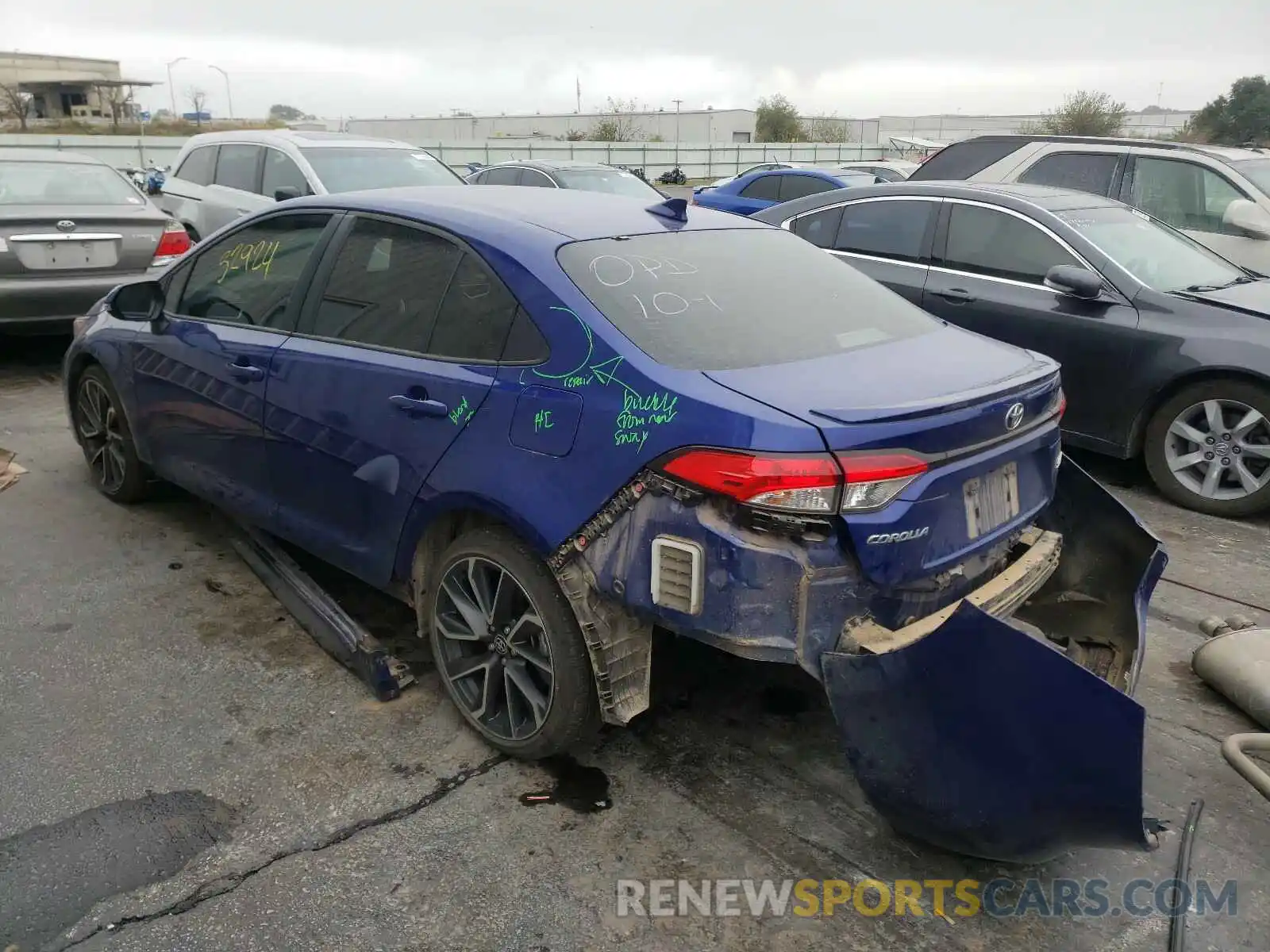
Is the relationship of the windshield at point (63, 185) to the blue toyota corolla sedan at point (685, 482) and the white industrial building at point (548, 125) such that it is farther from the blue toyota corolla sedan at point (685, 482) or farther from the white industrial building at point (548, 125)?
the white industrial building at point (548, 125)

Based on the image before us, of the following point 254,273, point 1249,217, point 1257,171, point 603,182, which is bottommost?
point 254,273

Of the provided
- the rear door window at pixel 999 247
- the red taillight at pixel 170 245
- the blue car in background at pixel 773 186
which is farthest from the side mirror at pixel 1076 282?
the blue car in background at pixel 773 186

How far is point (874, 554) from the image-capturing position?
2457 millimetres

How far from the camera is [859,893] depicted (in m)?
2.61

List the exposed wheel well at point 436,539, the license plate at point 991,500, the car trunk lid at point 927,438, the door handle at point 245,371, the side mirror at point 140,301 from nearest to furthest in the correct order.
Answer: the car trunk lid at point 927,438 < the license plate at point 991,500 < the exposed wheel well at point 436,539 < the door handle at point 245,371 < the side mirror at point 140,301

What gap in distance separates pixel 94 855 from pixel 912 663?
223 cm

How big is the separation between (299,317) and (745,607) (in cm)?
220

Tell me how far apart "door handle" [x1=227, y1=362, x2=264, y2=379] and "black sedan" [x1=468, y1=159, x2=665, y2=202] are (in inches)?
321

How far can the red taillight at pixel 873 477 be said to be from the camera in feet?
7.92

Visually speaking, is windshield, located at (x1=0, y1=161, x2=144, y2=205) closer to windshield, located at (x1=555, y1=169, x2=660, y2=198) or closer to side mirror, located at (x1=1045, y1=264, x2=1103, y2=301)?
windshield, located at (x1=555, y1=169, x2=660, y2=198)

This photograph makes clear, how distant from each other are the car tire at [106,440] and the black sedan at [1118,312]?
4532 millimetres

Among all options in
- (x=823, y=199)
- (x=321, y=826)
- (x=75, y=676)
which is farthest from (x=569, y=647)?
(x=823, y=199)

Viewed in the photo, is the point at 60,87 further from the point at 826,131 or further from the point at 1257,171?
the point at 1257,171

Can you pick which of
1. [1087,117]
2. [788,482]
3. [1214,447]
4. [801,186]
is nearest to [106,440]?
[788,482]
